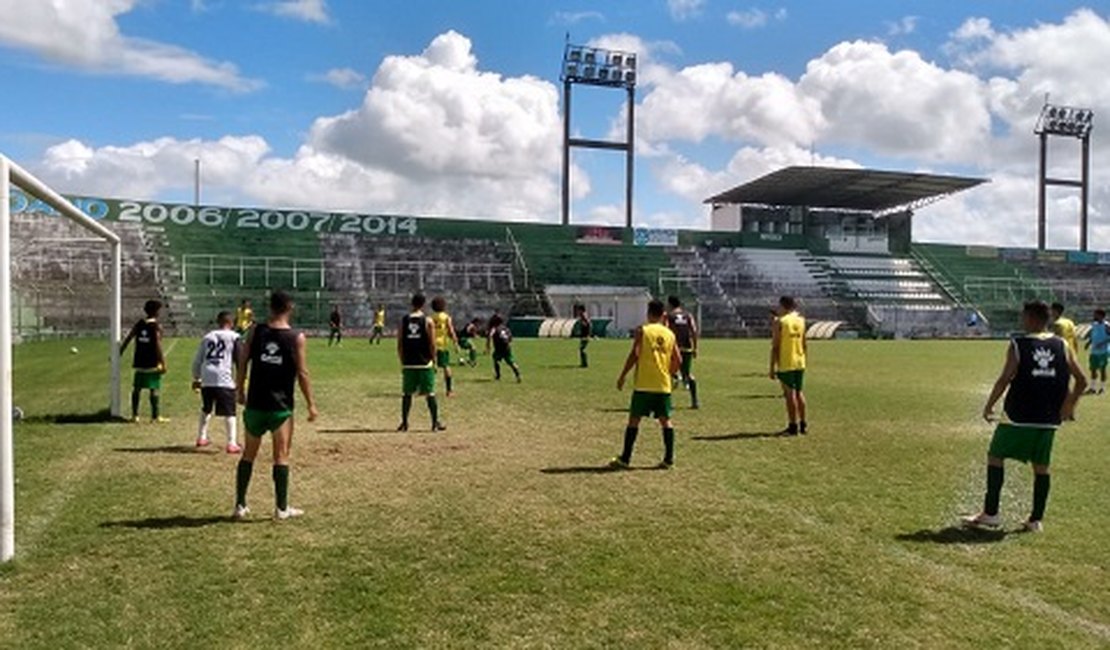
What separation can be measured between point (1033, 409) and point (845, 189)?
65.2 metres

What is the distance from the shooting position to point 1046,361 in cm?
777

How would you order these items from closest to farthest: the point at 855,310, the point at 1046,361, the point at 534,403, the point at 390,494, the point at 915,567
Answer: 1. the point at 915,567
2. the point at 1046,361
3. the point at 390,494
4. the point at 534,403
5. the point at 855,310

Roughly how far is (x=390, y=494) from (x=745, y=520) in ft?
10.9

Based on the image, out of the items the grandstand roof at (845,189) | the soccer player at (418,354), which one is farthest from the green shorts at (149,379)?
the grandstand roof at (845,189)

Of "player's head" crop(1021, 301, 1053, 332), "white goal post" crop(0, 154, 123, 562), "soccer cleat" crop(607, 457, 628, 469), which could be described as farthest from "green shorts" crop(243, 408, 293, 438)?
"player's head" crop(1021, 301, 1053, 332)

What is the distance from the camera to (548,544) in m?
7.14

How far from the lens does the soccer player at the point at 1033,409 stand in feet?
25.4

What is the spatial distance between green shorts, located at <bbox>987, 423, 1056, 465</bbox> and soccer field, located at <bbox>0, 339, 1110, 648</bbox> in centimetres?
64

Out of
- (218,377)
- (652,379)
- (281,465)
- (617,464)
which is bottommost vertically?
(617,464)

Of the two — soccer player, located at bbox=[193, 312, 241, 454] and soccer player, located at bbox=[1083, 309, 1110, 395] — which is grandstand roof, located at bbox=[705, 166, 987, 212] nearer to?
soccer player, located at bbox=[1083, 309, 1110, 395]

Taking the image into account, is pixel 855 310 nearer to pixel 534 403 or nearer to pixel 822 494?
pixel 534 403

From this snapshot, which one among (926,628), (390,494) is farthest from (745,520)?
(390,494)

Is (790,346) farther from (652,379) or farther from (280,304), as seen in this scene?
(280,304)

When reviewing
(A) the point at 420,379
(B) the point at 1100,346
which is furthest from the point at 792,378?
(B) the point at 1100,346
